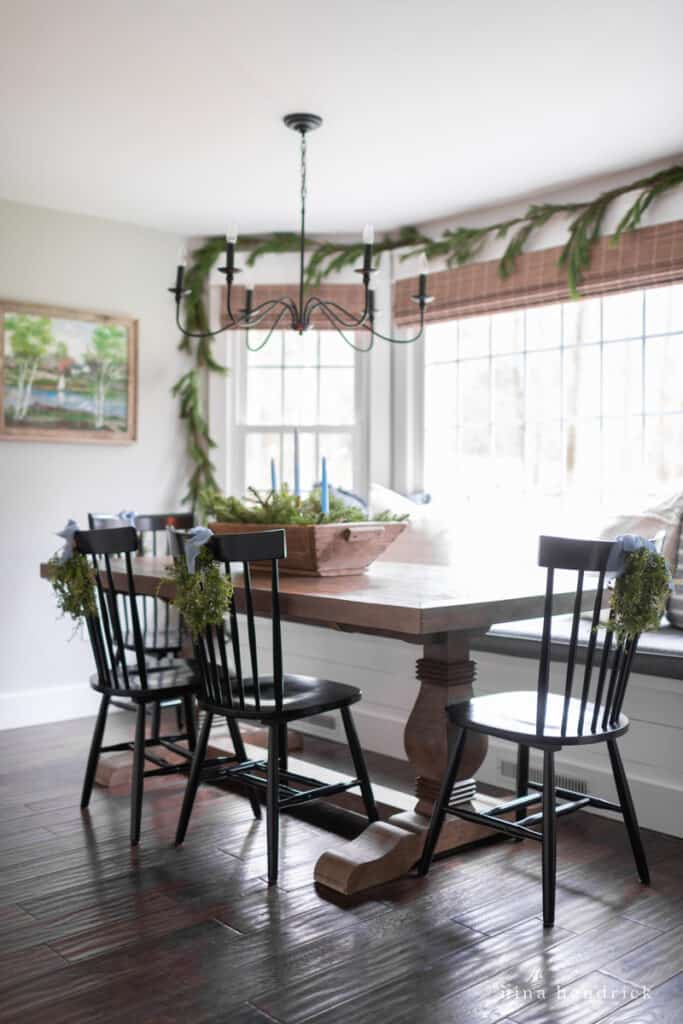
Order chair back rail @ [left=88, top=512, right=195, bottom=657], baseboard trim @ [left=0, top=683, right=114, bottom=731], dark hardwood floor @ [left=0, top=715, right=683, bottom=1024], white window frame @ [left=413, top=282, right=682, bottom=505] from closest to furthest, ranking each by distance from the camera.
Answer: dark hardwood floor @ [left=0, top=715, right=683, bottom=1024], chair back rail @ [left=88, top=512, right=195, bottom=657], baseboard trim @ [left=0, top=683, right=114, bottom=731], white window frame @ [left=413, top=282, right=682, bottom=505]

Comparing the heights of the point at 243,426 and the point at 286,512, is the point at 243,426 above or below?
above

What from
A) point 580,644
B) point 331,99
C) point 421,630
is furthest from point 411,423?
point 421,630

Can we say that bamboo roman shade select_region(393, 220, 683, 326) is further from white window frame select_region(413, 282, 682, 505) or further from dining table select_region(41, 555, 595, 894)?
dining table select_region(41, 555, 595, 894)

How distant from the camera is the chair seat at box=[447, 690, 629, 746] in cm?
221

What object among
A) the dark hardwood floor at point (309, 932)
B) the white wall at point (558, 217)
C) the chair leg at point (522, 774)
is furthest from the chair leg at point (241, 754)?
the white wall at point (558, 217)

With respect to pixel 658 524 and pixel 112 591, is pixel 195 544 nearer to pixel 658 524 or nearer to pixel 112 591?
pixel 112 591

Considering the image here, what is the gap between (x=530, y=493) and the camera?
4.61 metres

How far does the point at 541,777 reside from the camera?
3.36 m

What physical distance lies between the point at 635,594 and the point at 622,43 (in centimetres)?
181

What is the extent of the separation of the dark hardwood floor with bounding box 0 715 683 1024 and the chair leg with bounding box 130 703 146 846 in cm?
6

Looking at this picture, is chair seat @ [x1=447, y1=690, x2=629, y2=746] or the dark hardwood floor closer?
the dark hardwood floor

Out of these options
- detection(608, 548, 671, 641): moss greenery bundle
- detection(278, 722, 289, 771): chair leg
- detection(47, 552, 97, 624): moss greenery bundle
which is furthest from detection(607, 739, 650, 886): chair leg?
detection(47, 552, 97, 624): moss greenery bundle

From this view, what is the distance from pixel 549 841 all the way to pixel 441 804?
1.20 ft

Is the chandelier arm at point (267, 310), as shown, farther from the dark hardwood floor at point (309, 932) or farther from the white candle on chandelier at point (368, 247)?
the dark hardwood floor at point (309, 932)
